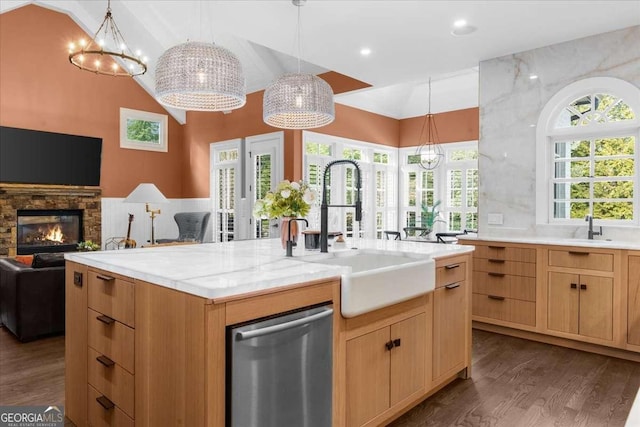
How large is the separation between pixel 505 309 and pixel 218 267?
127 inches

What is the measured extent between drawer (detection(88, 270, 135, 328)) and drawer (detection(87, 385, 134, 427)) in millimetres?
408

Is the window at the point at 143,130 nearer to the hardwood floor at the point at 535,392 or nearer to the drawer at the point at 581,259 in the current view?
the hardwood floor at the point at 535,392

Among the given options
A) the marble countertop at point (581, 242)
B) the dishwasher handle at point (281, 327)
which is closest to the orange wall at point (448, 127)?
the marble countertop at point (581, 242)

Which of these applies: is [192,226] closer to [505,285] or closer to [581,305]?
[505,285]

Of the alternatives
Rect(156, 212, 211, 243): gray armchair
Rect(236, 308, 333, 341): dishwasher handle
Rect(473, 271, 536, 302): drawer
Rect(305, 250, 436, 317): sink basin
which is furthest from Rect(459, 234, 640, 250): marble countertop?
Rect(156, 212, 211, 243): gray armchair

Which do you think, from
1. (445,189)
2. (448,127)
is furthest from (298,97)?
(445,189)

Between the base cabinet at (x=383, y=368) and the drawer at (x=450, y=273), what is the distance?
29cm

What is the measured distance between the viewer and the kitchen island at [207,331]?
1.48 m

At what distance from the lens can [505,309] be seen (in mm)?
4105

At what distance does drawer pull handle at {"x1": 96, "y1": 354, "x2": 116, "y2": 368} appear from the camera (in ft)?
6.34

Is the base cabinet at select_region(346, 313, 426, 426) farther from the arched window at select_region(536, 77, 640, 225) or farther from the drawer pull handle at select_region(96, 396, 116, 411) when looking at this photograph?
the arched window at select_region(536, 77, 640, 225)

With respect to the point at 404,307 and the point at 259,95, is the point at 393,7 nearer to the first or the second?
the point at 404,307

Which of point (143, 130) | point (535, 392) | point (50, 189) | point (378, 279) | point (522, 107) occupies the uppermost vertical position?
point (143, 130)

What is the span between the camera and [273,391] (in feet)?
5.28
